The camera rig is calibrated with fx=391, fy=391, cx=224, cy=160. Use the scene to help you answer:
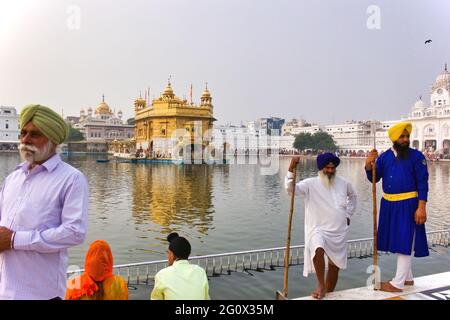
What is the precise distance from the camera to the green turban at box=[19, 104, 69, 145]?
222 centimetres

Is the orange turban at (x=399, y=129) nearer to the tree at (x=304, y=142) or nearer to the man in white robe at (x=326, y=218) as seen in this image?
the man in white robe at (x=326, y=218)

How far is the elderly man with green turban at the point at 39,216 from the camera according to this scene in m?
2.11

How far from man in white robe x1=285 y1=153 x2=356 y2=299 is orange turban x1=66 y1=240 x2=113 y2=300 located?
211 centimetres

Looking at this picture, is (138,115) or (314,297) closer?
(314,297)

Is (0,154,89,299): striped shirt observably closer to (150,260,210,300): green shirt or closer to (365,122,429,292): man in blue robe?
(150,260,210,300): green shirt

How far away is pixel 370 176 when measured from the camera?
4.43 metres

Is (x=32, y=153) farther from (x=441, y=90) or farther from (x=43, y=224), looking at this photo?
(x=441, y=90)

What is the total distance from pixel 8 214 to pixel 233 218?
10811mm

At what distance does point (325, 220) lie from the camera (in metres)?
4.11

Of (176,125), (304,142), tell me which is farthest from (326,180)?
(304,142)

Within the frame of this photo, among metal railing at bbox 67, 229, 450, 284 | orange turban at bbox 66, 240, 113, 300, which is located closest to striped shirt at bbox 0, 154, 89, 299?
orange turban at bbox 66, 240, 113, 300
